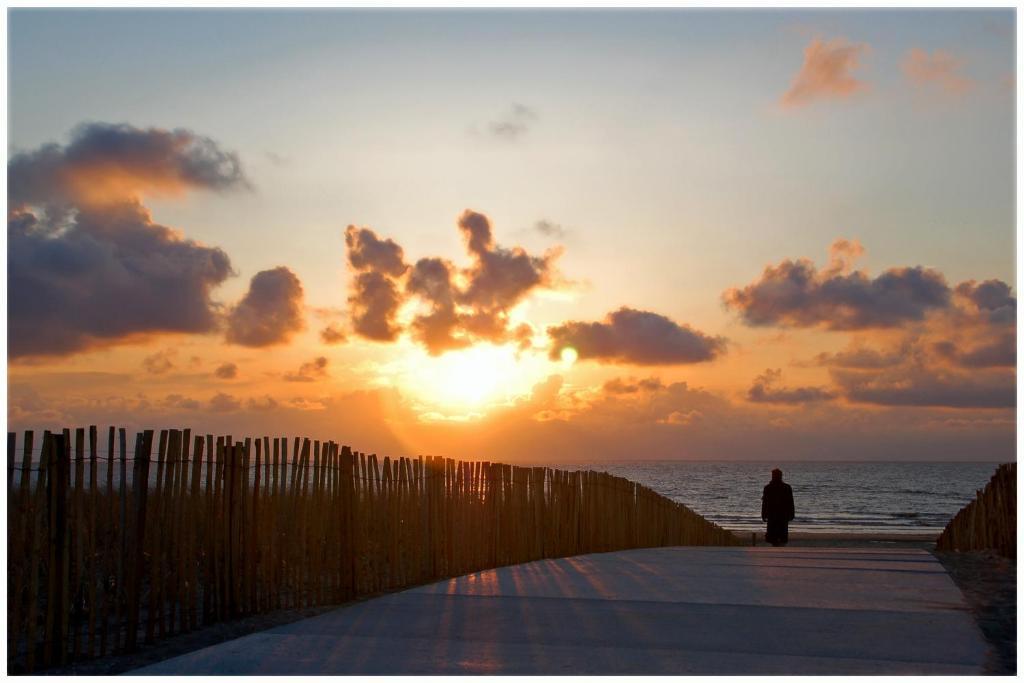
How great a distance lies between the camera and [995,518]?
10.5 meters

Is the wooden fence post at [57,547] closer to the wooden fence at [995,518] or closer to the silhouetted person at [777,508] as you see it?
the wooden fence at [995,518]

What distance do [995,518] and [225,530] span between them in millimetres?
7684

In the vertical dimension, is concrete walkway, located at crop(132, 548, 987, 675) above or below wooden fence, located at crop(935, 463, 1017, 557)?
below

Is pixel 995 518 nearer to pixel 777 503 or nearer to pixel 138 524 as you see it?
pixel 777 503

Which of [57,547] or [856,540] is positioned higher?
[57,547]

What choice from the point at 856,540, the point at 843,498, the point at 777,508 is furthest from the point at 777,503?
the point at 843,498

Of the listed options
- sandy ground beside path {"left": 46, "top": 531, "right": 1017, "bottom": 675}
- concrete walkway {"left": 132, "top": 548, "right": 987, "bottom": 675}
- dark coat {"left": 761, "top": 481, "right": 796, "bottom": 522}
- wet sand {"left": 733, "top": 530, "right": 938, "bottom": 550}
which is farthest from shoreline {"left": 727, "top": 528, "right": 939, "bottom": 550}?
concrete walkway {"left": 132, "top": 548, "right": 987, "bottom": 675}

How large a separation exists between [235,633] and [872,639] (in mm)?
4248

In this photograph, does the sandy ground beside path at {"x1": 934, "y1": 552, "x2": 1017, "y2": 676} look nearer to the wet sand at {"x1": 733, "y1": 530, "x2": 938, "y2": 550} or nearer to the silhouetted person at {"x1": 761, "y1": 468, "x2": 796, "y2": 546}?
the silhouetted person at {"x1": 761, "y1": 468, "x2": 796, "y2": 546}

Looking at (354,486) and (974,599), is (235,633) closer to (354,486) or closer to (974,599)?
(354,486)

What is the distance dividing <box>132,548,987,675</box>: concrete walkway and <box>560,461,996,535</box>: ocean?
128 ft

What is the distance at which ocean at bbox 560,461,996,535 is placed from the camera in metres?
50.4

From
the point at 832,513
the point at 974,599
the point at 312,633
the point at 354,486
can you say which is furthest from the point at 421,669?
the point at 832,513

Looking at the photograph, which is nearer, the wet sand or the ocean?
the wet sand
